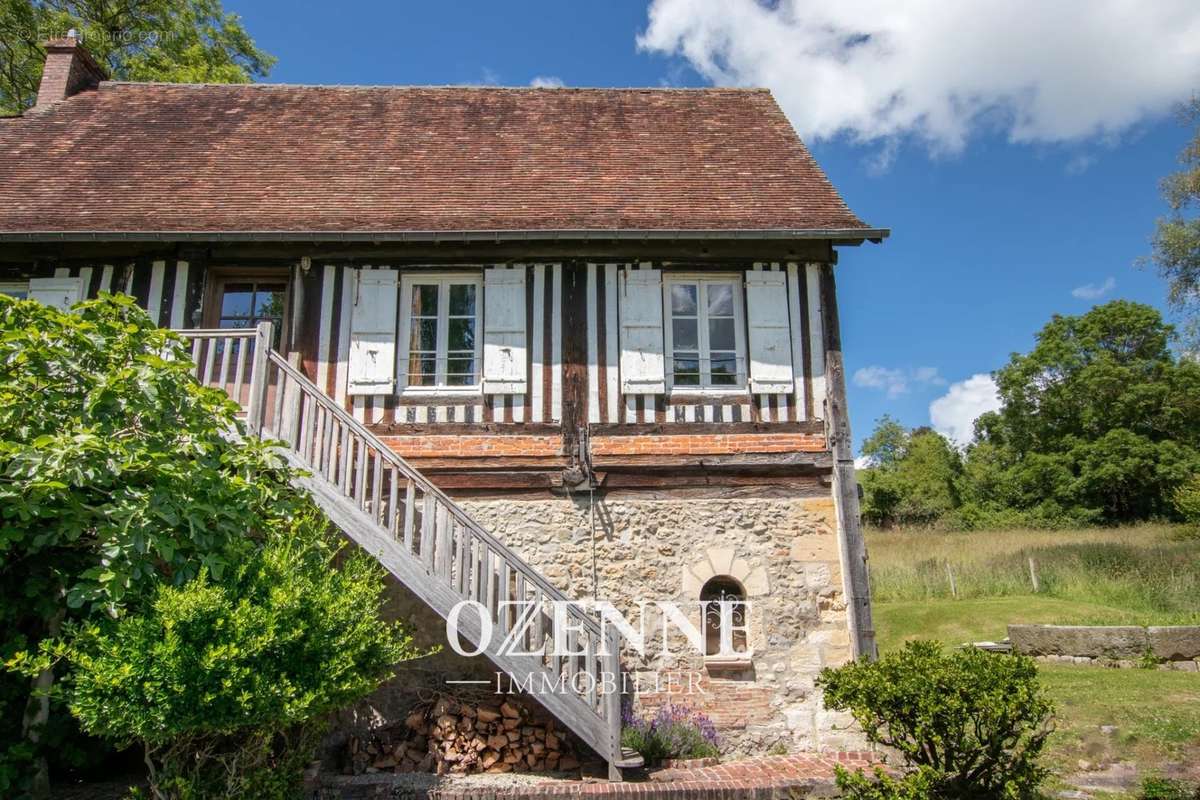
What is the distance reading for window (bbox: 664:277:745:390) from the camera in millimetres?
7910

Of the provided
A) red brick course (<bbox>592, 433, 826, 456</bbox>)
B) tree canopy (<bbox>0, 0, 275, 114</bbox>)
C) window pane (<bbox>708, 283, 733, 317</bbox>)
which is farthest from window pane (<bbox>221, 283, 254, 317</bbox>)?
tree canopy (<bbox>0, 0, 275, 114</bbox>)

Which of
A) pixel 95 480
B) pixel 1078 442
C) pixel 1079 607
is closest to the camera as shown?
pixel 95 480

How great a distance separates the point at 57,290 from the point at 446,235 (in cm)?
406

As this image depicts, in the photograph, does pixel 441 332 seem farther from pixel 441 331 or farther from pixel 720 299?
pixel 720 299

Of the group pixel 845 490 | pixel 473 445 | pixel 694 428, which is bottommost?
pixel 845 490

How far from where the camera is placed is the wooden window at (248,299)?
8.25m

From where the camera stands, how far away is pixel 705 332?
26.3 ft

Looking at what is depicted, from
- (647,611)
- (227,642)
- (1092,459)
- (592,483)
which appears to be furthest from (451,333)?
(1092,459)

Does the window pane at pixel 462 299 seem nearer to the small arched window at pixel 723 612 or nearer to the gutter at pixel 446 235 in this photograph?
the gutter at pixel 446 235

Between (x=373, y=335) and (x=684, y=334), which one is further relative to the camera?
(x=684, y=334)

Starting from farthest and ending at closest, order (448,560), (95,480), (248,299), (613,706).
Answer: (248,299), (448,560), (613,706), (95,480)

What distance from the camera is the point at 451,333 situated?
7984 millimetres

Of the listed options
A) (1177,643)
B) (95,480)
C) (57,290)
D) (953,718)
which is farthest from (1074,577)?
(57,290)

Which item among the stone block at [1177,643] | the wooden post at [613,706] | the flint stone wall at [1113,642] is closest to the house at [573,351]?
the wooden post at [613,706]
